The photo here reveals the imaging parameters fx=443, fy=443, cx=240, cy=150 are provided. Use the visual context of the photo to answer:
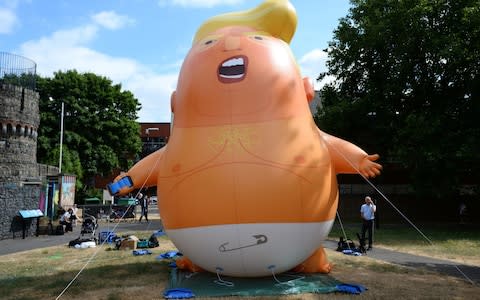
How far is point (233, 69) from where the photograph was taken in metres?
8.13

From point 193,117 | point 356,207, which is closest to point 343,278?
point 193,117

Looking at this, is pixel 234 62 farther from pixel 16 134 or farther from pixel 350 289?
pixel 16 134

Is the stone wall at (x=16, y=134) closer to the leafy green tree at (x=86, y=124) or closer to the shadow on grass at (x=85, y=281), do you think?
the leafy green tree at (x=86, y=124)

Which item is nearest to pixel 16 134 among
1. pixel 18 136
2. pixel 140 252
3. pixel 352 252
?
pixel 18 136

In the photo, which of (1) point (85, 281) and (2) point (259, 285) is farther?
(1) point (85, 281)

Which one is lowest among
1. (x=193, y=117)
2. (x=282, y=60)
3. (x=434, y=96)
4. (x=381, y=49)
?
(x=193, y=117)

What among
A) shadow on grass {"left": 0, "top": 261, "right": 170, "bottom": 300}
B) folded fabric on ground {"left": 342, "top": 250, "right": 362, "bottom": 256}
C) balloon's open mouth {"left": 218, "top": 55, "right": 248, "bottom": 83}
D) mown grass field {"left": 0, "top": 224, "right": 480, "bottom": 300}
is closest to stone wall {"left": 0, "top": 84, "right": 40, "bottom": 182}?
mown grass field {"left": 0, "top": 224, "right": 480, "bottom": 300}

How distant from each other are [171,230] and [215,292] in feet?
4.48

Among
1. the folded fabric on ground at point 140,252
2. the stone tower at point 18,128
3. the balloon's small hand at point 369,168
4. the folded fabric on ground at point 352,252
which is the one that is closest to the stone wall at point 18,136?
the stone tower at point 18,128

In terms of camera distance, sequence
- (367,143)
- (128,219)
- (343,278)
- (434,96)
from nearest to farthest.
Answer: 1. (343,278)
2. (434,96)
3. (367,143)
4. (128,219)

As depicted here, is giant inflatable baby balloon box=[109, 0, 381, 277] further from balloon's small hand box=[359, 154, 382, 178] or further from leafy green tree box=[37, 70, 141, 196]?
leafy green tree box=[37, 70, 141, 196]

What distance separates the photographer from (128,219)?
27.8 meters

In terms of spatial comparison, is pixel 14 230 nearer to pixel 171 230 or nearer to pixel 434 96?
pixel 171 230

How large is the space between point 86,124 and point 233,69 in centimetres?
3432
